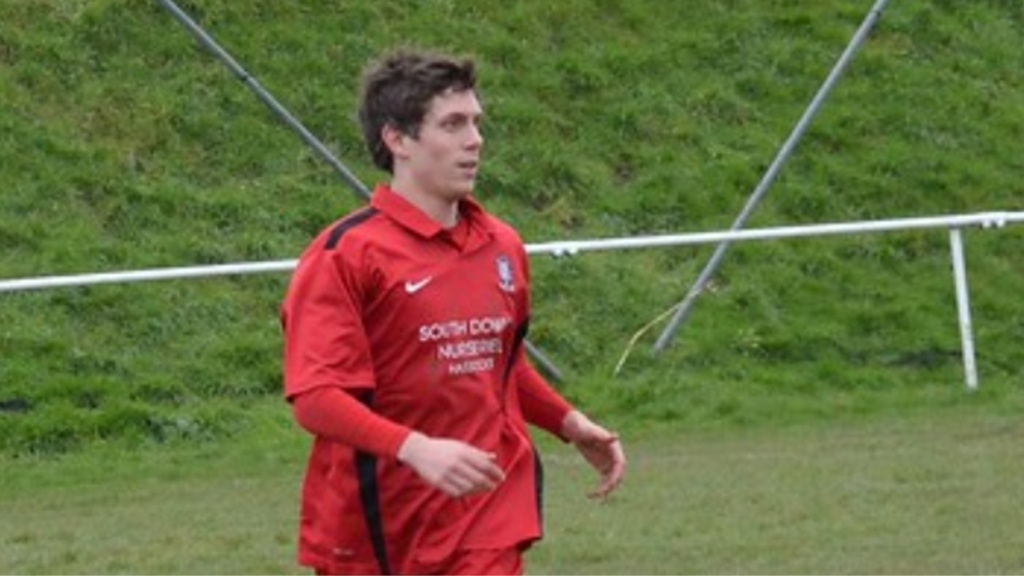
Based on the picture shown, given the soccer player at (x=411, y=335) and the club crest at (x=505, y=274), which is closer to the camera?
the soccer player at (x=411, y=335)

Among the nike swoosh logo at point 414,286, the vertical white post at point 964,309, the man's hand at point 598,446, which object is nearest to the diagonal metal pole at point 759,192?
the vertical white post at point 964,309

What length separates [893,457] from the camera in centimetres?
1327

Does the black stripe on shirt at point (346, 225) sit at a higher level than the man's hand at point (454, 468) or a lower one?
higher

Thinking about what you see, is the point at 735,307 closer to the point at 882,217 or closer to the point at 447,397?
the point at 882,217

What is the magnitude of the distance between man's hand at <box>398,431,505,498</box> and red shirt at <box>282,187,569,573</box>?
304 mm

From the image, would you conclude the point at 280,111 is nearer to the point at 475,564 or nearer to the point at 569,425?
the point at 569,425

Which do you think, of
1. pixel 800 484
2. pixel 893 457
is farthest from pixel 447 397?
pixel 893 457

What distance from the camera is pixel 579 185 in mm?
18828

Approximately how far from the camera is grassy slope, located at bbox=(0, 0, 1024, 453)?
15945 millimetres

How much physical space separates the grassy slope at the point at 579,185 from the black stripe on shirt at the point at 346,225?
9.44 metres

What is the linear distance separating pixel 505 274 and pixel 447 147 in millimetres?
372

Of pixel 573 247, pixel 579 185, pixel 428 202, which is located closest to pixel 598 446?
pixel 428 202

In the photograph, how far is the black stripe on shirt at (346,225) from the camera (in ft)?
18.5

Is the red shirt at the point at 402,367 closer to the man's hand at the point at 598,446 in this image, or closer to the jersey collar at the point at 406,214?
the jersey collar at the point at 406,214
